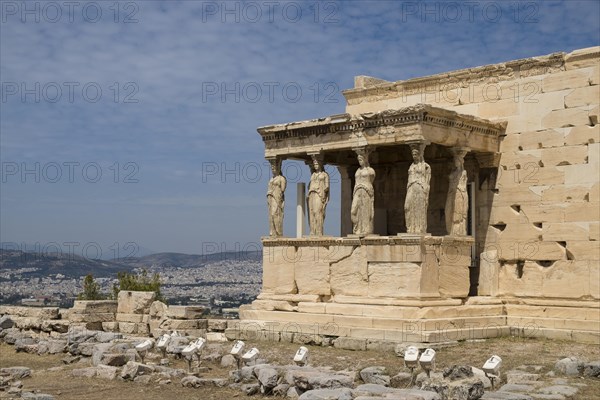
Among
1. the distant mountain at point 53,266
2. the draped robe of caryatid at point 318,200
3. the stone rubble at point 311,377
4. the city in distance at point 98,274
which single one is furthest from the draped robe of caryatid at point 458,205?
the distant mountain at point 53,266

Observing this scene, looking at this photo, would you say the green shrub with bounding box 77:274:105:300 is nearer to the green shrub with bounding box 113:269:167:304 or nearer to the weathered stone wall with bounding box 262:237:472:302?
the green shrub with bounding box 113:269:167:304

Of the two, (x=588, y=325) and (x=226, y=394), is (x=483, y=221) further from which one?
(x=226, y=394)

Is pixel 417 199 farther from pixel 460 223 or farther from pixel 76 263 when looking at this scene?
pixel 76 263

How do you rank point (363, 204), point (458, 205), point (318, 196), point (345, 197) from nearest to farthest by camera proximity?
point (363, 204) < point (458, 205) < point (318, 196) < point (345, 197)

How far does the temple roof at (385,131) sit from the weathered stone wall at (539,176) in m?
0.65

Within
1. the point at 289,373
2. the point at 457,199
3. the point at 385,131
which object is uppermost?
the point at 385,131

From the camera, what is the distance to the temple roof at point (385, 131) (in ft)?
55.1

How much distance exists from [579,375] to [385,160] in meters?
8.43

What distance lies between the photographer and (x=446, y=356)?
Answer: 14570 millimetres

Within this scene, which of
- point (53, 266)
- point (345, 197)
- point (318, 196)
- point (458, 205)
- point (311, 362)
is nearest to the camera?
point (311, 362)

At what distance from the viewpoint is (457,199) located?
1755cm

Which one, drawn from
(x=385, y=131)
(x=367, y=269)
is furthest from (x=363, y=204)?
(x=385, y=131)

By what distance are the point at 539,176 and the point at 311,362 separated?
6.33 m

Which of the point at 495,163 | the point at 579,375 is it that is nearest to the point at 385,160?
the point at 495,163
